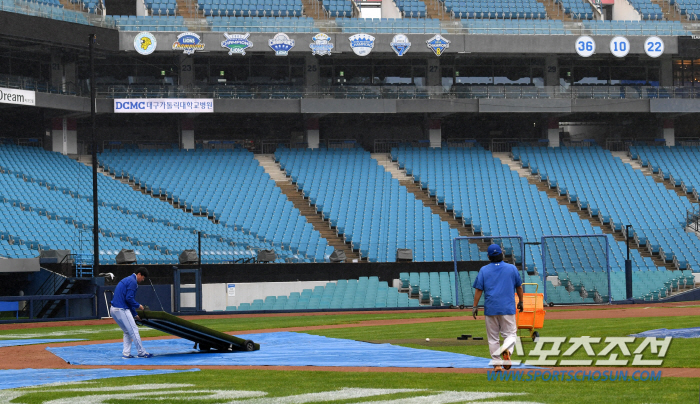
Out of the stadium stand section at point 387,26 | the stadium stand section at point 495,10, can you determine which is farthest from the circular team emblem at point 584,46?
the stadium stand section at point 387,26

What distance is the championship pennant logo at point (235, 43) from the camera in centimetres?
4809

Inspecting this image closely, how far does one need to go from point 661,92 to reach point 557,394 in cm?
4615

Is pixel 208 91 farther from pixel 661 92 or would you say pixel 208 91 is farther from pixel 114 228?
pixel 661 92

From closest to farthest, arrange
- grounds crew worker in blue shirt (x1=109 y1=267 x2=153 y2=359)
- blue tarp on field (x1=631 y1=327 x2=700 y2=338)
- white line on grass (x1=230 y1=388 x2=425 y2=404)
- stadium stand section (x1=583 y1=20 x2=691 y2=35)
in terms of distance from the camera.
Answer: white line on grass (x1=230 y1=388 x2=425 y2=404) < grounds crew worker in blue shirt (x1=109 y1=267 x2=153 y2=359) < blue tarp on field (x1=631 y1=327 x2=700 y2=338) < stadium stand section (x1=583 y1=20 x2=691 y2=35)

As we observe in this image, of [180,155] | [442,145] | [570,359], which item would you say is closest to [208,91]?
[180,155]

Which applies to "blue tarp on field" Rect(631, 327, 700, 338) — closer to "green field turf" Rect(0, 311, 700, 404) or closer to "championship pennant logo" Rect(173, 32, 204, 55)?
"green field turf" Rect(0, 311, 700, 404)

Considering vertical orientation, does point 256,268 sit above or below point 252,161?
below

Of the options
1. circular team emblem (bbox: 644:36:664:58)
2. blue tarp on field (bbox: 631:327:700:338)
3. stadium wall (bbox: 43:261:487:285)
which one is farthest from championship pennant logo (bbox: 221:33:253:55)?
blue tarp on field (bbox: 631:327:700:338)

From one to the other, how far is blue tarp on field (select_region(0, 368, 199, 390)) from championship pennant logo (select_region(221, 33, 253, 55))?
113 ft

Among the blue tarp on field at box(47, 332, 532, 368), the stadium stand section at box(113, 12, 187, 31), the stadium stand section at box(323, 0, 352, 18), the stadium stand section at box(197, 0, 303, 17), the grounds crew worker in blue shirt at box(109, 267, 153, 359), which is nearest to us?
the blue tarp on field at box(47, 332, 532, 368)

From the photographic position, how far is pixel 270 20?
5028 centimetres

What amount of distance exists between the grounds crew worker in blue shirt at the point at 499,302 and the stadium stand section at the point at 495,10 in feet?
140

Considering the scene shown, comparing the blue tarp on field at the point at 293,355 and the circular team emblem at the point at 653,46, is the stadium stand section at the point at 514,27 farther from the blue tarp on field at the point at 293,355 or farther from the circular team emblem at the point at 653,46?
the blue tarp on field at the point at 293,355

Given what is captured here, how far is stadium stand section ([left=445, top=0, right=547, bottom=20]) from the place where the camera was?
53656mm
